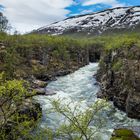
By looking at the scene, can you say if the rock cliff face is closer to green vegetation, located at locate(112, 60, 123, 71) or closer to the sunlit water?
green vegetation, located at locate(112, 60, 123, 71)

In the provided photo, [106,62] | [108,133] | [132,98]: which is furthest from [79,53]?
[108,133]

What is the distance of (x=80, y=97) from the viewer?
6819 cm

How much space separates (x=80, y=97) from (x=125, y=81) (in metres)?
11.2

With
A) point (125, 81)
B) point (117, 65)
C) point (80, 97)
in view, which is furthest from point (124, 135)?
point (80, 97)

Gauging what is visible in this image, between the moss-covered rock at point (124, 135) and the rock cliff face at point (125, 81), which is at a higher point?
the rock cliff face at point (125, 81)

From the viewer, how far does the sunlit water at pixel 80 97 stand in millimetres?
50963

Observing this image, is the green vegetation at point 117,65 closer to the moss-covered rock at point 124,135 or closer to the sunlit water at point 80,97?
the sunlit water at point 80,97

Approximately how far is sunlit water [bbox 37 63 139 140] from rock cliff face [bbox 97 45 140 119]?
5.75 feet

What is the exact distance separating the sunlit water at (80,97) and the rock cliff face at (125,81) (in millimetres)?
1752

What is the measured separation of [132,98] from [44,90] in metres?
23.7

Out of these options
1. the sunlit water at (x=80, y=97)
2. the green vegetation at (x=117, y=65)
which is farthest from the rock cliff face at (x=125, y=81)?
the sunlit water at (x=80, y=97)

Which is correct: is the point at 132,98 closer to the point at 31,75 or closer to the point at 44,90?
the point at 44,90

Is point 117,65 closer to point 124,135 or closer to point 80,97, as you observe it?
point 80,97

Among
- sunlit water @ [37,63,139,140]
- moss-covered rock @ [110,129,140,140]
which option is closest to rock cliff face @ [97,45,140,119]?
sunlit water @ [37,63,139,140]
